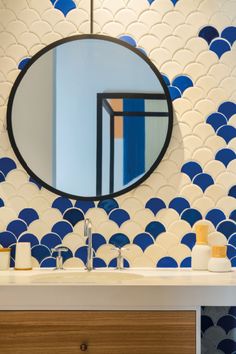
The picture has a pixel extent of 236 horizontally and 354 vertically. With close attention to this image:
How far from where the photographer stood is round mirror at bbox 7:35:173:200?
7.41 ft

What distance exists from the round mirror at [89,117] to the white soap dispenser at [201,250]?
37 centimetres

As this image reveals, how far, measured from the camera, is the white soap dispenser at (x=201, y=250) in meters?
2.19

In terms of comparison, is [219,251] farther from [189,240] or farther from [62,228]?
[62,228]

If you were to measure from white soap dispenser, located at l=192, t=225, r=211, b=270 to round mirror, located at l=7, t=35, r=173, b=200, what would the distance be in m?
0.37

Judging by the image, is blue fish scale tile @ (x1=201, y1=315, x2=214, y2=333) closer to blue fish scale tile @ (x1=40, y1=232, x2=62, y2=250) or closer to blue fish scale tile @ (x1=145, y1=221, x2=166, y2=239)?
blue fish scale tile @ (x1=145, y1=221, x2=166, y2=239)

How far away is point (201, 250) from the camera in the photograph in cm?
219

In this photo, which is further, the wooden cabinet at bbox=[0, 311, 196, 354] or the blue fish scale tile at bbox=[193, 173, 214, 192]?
the blue fish scale tile at bbox=[193, 173, 214, 192]

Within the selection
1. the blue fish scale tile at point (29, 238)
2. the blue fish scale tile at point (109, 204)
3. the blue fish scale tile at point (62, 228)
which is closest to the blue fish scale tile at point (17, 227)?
the blue fish scale tile at point (29, 238)

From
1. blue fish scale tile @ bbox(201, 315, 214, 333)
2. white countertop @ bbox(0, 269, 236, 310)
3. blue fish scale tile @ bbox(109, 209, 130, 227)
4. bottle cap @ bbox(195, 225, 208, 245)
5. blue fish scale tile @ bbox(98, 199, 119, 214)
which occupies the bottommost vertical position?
blue fish scale tile @ bbox(201, 315, 214, 333)

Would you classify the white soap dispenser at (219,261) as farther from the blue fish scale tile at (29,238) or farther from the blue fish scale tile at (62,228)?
the blue fish scale tile at (29,238)

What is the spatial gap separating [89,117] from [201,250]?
2.67 ft

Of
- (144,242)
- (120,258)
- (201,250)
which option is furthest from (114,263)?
(201,250)

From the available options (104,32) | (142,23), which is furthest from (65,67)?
(142,23)

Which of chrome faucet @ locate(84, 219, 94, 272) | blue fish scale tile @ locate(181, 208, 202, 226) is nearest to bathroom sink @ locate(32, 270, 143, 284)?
chrome faucet @ locate(84, 219, 94, 272)
